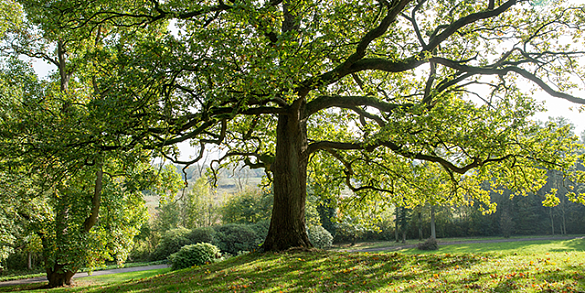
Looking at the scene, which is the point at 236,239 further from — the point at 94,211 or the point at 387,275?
the point at 387,275

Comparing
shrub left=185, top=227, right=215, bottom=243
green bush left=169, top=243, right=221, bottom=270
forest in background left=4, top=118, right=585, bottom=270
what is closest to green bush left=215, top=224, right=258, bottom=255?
shrub left=185, top=227, right=215, bottom=243

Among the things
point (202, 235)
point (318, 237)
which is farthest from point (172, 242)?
point (318, 237)

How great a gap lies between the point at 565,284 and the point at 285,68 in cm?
568

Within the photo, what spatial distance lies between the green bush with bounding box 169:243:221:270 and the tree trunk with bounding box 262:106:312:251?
8.15 m

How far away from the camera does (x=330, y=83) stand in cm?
911

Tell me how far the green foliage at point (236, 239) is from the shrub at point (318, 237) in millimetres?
5240

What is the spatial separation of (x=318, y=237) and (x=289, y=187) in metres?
23.6

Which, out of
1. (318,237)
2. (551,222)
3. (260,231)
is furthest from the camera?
(551,222)

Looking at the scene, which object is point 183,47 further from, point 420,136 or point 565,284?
point 565,284

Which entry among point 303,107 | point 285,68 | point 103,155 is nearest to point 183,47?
point 285,68

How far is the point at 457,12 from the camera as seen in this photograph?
927 cm

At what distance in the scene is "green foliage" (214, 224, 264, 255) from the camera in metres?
28.6

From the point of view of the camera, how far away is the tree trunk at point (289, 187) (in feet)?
32.0

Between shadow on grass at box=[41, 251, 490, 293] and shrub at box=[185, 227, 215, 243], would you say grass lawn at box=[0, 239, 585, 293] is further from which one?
shrub at box=[185, 227, 215, 243]
